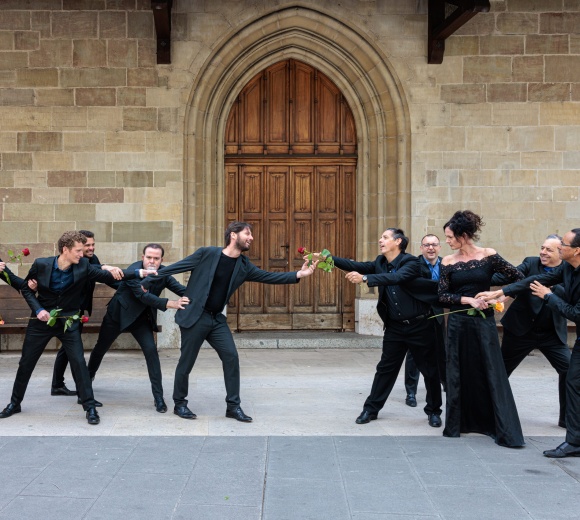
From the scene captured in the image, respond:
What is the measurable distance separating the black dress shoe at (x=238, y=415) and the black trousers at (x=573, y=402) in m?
2.59

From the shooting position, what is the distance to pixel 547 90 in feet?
37.9

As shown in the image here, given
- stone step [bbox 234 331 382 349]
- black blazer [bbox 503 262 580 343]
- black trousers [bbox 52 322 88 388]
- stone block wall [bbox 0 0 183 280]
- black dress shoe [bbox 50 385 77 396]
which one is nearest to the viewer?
black blazer [bbox 503 262 580 343]

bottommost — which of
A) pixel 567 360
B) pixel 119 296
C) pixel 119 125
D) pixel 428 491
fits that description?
pixel 428 491

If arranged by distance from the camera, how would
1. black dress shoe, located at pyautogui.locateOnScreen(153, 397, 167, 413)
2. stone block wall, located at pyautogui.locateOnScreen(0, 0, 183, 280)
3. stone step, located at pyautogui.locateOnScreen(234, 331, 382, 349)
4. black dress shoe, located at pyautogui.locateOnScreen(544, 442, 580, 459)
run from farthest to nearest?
stone step, located at pyautogui.locateOnScreen(234, 331, 382, 349) → stone block wall, located at pyautogui.locateOnScreen(0, 0, 183, 280) → black dress shoe, located at pyautogui.locateOnScreen(153, 397, 167, 413) → black dress shoe, located at pyautogui.locateOnScreen(544, 442, 580, 459)

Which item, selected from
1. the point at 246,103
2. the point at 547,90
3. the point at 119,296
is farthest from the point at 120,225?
the point at 547,90

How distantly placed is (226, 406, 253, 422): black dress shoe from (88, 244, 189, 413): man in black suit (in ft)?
2.14

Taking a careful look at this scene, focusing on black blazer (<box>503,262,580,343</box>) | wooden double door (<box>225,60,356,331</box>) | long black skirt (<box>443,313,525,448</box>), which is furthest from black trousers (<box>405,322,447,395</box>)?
wooden double door (<box>225,60,356,331</box>)

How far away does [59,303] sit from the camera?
7070mm

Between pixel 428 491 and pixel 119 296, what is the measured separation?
380 cm

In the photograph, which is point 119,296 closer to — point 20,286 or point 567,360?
point 20,286

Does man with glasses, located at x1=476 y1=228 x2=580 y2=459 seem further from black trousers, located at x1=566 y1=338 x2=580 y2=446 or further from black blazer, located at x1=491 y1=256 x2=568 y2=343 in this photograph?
black blazer, located at x1=491 y1=256 x2=568 y2=343

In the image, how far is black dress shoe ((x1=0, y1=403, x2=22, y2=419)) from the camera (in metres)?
6.99

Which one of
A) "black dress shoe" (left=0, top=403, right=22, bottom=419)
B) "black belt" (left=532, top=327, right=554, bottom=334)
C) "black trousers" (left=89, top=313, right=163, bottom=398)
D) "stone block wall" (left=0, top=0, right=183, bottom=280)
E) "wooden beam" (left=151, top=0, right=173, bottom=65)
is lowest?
"black dress shoe" (left=0, top=403, right=22, bottom=419)

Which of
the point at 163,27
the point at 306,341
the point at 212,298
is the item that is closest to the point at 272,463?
the point at 212,298
